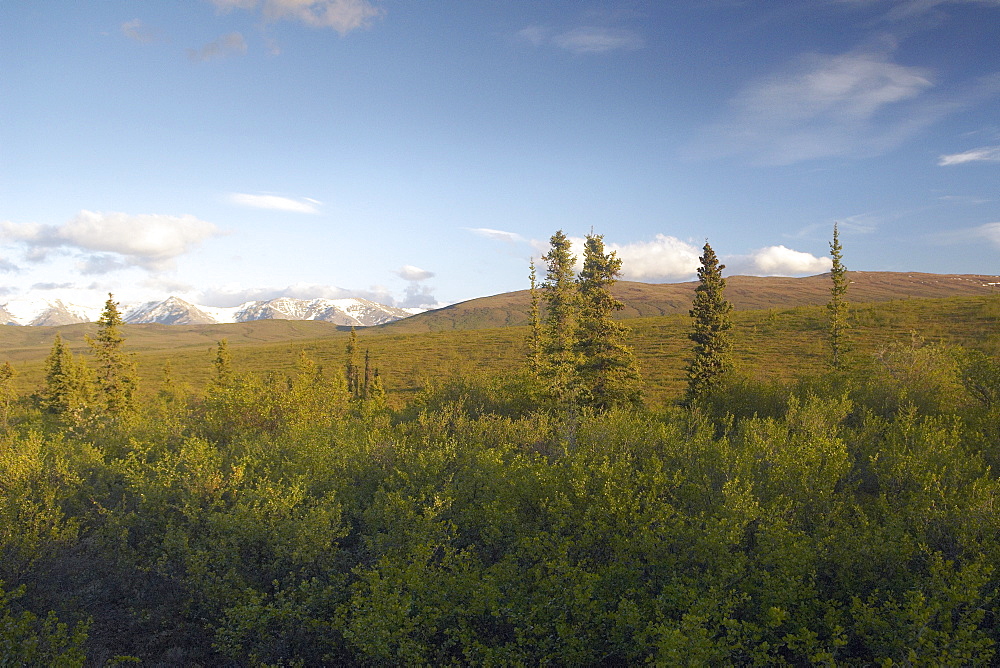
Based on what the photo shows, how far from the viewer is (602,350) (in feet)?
83.2

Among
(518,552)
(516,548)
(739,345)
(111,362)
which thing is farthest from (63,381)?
(739,345)

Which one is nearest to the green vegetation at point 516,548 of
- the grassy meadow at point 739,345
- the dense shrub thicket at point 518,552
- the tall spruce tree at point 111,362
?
the dense shrub thicket at point 518,552

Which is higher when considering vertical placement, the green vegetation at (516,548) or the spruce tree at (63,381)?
the green vegetation at (516,548)

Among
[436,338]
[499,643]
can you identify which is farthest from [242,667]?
[436,338]

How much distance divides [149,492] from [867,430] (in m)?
15.8

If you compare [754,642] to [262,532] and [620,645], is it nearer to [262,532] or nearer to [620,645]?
[620,645]

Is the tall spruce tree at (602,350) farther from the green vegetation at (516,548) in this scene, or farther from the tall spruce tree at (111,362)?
the tall spruce tree at (111,362)

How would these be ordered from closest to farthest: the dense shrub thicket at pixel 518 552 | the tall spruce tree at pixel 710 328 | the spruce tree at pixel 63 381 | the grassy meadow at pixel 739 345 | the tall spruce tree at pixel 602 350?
the dense shrub thicket at pixel 518 552
the tall spruce tree at pixel 602 350
the tall spruce tree at pixel 710 328
the spruce tree at pixel 63 381
the grassy meadow at pixel 739 345

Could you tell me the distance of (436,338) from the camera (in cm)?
9650

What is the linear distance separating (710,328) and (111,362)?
4705 centimetres

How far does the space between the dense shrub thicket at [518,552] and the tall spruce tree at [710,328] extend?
16.8 metres

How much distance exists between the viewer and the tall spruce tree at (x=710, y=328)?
29.9 metres

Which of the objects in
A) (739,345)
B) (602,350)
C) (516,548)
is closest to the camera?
(516,548)

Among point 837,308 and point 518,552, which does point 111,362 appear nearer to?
point 518,552
